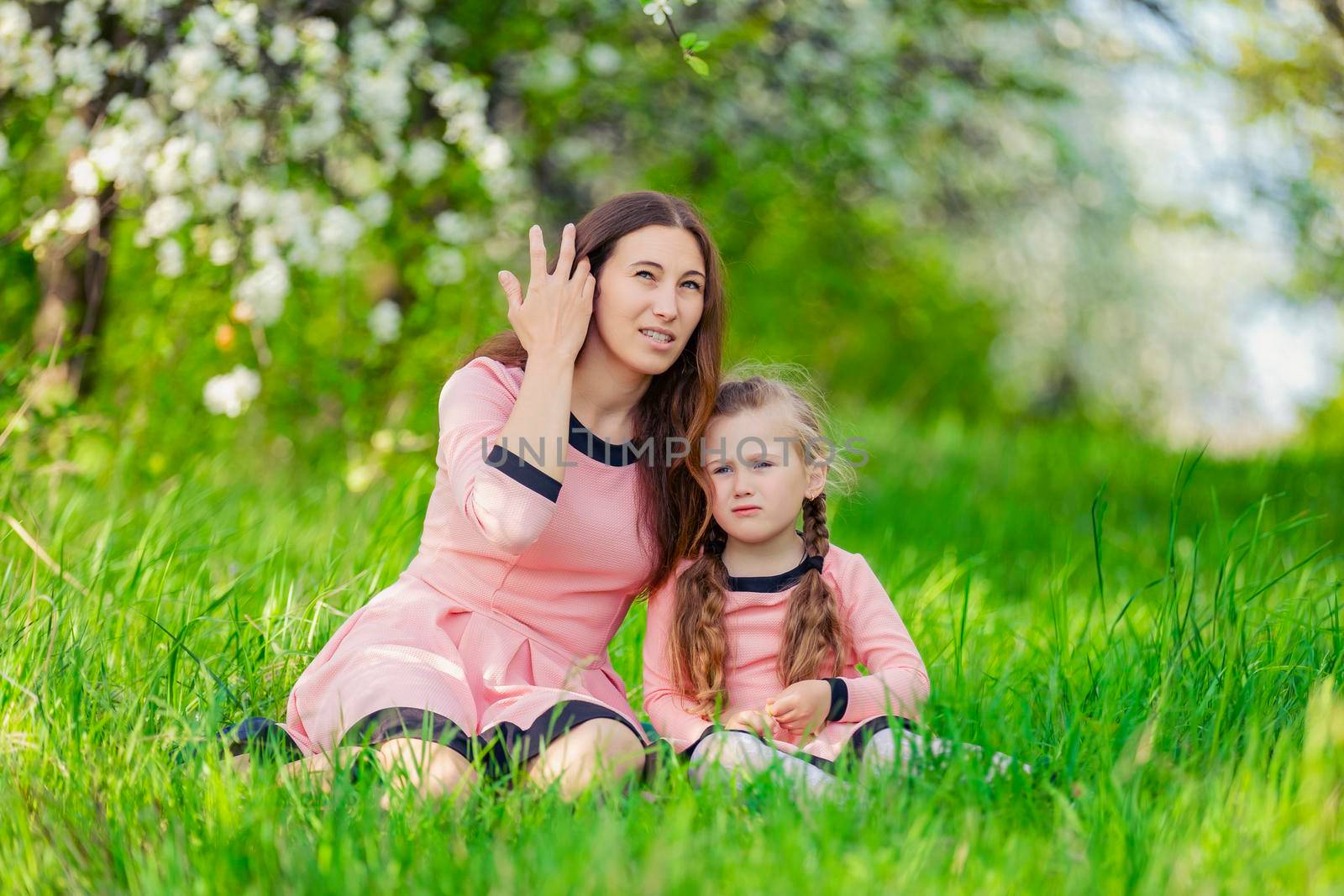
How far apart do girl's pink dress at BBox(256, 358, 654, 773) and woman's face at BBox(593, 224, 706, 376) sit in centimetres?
19

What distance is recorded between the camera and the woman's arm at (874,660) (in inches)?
86.1

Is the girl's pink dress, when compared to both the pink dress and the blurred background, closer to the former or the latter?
the pink dress

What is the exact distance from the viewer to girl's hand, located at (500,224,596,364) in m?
2.20

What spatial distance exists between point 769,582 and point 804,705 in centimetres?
30

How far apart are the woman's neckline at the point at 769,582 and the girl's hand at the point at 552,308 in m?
0.54

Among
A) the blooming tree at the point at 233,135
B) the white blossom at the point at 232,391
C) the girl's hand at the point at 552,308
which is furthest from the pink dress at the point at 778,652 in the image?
the blooming tree at the point at 233,135

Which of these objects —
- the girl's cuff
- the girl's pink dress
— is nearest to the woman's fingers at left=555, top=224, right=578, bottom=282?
the girl's pink dress

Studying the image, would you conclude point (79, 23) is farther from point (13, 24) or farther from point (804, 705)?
point (804, 705)

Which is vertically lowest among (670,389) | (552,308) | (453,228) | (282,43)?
(670,389)

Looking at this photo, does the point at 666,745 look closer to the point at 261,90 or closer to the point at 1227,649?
the point at 1227,649

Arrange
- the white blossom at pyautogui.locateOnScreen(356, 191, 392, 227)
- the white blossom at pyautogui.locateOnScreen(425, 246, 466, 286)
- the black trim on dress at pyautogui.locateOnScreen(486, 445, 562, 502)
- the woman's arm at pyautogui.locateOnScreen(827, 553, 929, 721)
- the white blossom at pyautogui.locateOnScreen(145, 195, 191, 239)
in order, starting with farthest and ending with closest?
the white blossom at pyautogui.locateOnScreen(425, 246, 466, 286)
the white blossom at pyautogui.locateOnScreen(356, 191, 392, 227)
the white blossom at pyautogui.locateOnScreen(145, 195, 191, 239)
the woman's arm at pyautogui.locateOnScreen(827, 553, 929, 721)
the black trim on dress at pyautogui.locateOnScreen(486, 445, 562, 502)

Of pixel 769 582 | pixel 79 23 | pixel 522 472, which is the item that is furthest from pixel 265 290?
pixel 769 582

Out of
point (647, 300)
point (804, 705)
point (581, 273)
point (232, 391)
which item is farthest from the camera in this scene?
point (232, 391)

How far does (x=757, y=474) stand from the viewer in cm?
232
